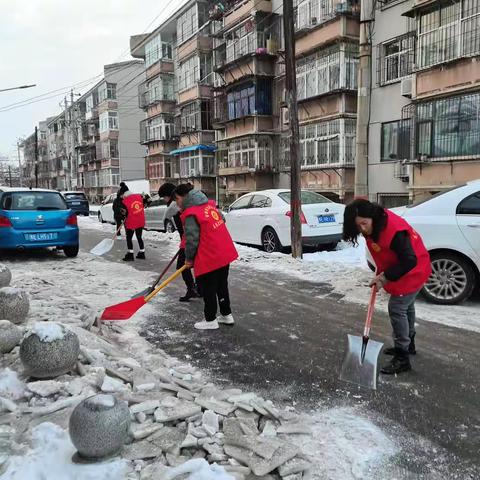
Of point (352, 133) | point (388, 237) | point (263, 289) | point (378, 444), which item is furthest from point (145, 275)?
point (352, 133)

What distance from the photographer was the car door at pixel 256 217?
11438mm

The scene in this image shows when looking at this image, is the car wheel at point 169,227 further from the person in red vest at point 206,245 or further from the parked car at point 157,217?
the person in red vest at point 206,245

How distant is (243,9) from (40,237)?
64.0 ft

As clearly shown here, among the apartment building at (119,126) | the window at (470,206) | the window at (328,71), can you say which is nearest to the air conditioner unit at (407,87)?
the window at (328,71)

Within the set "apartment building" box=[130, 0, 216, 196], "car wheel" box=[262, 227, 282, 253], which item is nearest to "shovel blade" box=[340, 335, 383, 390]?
"car wheel" box=[262, 227, 282, 253]

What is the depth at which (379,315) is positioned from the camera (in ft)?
19.2

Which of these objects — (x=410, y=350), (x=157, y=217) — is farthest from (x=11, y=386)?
(x=157, y=217)

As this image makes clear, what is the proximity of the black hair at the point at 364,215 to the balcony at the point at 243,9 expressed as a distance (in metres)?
23.1

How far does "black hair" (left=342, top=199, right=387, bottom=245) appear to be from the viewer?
12.3 feet

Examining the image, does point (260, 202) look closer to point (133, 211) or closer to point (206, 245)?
point (133, 211)

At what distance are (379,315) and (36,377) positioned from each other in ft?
12.8

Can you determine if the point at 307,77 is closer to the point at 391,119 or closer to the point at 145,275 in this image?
the point at 391,119

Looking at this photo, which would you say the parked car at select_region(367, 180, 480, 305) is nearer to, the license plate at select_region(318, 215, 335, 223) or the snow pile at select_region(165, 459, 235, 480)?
the license plate at select_region(318, 215, 335, 223)

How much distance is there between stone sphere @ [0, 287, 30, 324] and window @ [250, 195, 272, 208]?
7203 mm
